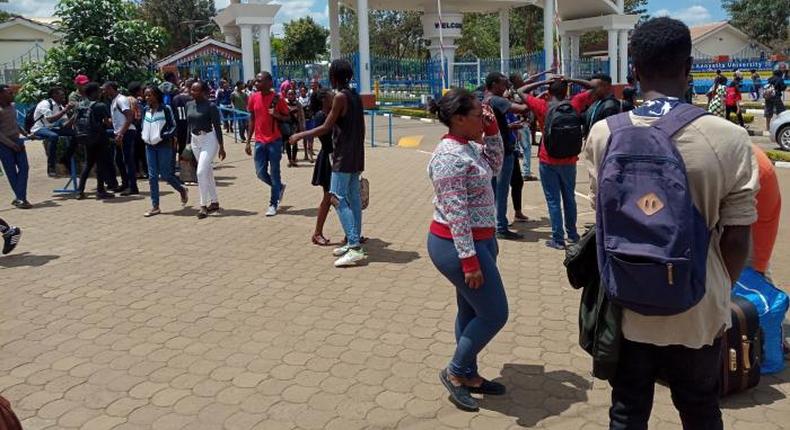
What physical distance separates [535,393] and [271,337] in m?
1.89

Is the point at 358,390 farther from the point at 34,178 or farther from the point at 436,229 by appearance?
the point at 34,178

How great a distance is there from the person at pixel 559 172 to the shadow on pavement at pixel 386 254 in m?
1.42

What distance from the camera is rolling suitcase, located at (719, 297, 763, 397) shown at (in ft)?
11.9

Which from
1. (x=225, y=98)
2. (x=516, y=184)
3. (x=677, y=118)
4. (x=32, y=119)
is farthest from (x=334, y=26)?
(x=677, y=118)

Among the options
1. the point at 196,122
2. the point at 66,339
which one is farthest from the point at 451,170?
the point at 196,122

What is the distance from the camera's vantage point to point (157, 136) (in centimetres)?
866

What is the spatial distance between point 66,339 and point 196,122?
4102 millimetres

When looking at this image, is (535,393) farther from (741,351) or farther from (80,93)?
(80,93)

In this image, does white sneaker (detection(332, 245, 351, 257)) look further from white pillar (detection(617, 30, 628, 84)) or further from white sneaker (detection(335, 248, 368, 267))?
white pillar (detection(617, 30, 628, 84))

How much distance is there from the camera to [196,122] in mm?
8484

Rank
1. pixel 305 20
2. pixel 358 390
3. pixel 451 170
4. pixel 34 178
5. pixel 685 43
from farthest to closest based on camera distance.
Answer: pixel 305 20 → pixel 34 178 → pixel 358 390 → pixel 451 170 → pixel 685 43

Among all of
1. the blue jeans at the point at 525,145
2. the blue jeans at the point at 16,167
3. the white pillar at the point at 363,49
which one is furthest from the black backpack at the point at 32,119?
the white pillar at the point at 363,49

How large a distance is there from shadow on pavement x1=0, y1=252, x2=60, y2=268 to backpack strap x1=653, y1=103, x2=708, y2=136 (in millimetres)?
6383

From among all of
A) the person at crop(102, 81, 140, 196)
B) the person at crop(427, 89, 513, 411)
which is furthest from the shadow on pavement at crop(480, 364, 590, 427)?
the person at crop(102, 81, 140, 196)
